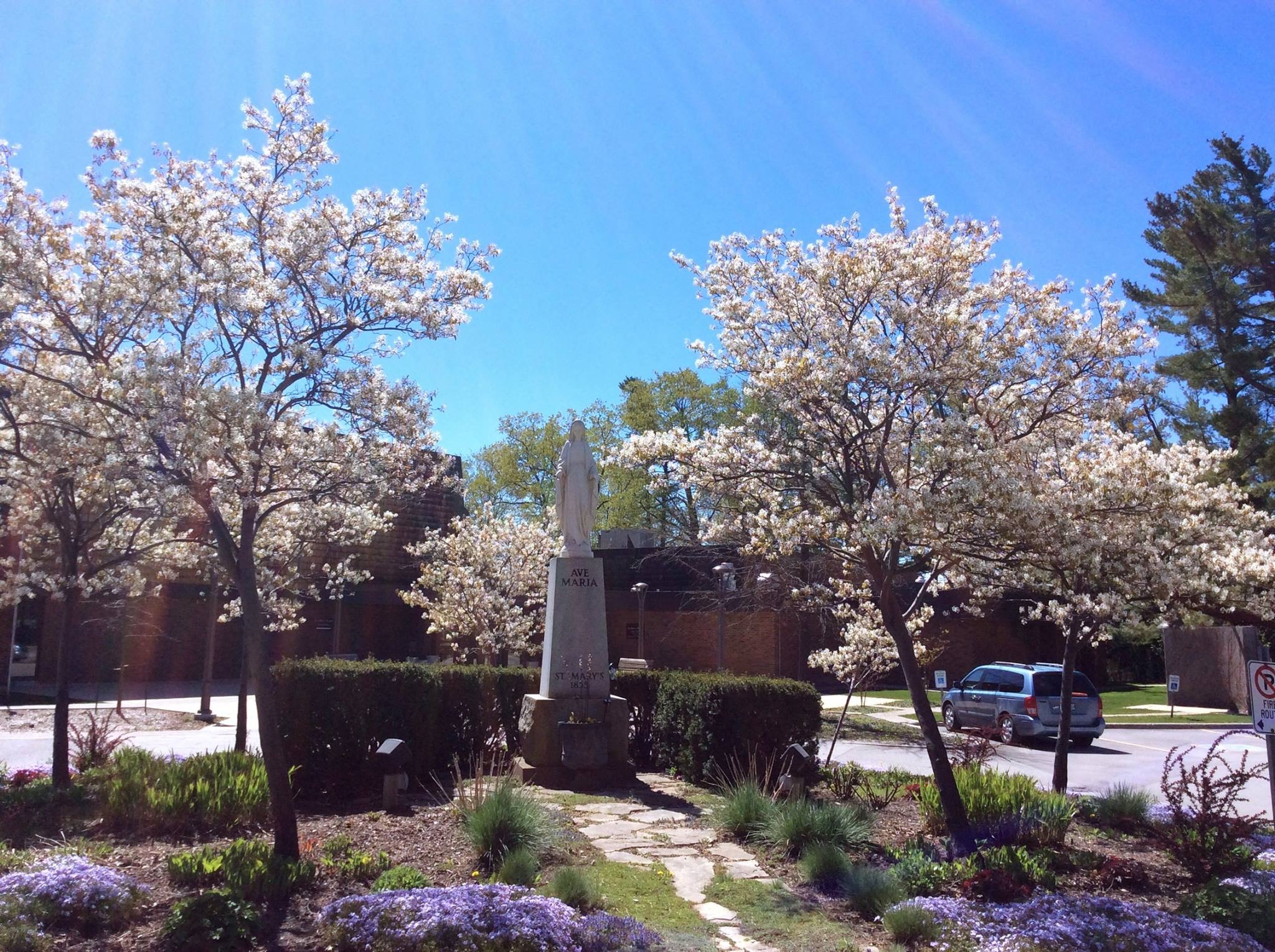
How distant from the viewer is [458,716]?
1110cm

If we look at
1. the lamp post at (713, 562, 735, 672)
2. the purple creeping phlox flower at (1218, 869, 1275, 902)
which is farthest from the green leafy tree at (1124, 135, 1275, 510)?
the purple creeping phlox flower at (1218, 869, 1275, 902)

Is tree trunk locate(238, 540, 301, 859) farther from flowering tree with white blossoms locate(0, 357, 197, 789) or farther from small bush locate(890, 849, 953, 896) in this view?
small bush locate(890, 849, 953, 896)

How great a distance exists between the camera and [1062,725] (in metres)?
10.4

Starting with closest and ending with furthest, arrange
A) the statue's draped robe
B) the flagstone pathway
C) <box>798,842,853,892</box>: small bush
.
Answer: the flagstone pathway → <box>798,842,853,892</box>: small bush → the statue's draped robe

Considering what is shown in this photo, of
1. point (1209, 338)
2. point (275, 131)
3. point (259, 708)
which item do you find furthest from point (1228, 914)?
point (1209, 338)

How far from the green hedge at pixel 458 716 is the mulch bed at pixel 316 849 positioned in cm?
67

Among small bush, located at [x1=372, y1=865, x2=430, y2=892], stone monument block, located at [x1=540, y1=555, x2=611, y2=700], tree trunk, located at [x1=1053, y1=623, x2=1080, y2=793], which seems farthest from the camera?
stone monument block, located at [x1=540, y1=555, x2=611, y2=700]

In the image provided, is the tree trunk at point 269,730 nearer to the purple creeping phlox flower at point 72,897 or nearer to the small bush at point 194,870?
the small bush at point 194,870

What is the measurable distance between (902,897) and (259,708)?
14.6 ft

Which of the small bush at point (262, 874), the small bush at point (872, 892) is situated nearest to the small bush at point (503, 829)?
the small bush at point (262, 874)

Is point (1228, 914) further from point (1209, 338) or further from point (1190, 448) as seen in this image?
point (1209, 338)

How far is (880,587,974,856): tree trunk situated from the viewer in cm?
802

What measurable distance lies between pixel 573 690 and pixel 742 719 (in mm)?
2084

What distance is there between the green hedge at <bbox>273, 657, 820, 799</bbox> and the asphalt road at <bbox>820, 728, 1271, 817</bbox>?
3.98 meters
